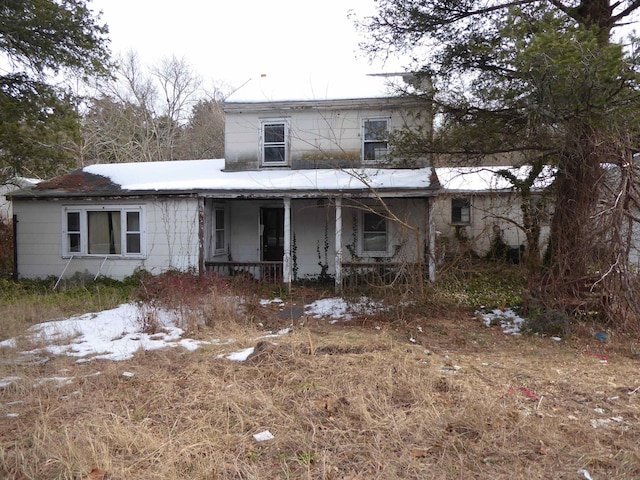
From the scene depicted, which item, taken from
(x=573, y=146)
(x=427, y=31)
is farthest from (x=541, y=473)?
(x=427, y=31)

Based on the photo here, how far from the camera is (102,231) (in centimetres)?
1361

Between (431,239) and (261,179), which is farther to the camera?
(261,179)

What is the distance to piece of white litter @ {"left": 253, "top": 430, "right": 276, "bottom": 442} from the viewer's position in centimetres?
411

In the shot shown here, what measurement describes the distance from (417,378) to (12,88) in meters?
12.4

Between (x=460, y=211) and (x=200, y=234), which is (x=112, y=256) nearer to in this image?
(x=200, y=234)

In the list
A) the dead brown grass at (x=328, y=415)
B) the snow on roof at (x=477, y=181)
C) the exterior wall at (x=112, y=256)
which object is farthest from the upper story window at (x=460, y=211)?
the dead brown grass at (x=328, y=415)

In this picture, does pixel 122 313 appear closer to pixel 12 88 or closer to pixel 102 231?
pixel 102 231

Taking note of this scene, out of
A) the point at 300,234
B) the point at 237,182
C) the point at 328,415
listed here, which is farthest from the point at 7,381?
the point at 300,234

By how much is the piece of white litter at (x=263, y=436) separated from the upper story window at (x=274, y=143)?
10.2 meters

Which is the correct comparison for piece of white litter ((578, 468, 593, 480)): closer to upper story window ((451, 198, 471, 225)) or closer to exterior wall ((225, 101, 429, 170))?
exterior wall ((225, 101, 429, 170))

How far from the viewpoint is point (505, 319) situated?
9219mm

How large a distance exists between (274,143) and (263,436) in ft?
34.6

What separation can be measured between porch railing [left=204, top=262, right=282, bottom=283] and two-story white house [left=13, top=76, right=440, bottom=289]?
0.05 m

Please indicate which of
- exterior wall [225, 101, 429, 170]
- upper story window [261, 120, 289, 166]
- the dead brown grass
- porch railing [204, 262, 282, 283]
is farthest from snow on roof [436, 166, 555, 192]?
the dead brown grass
